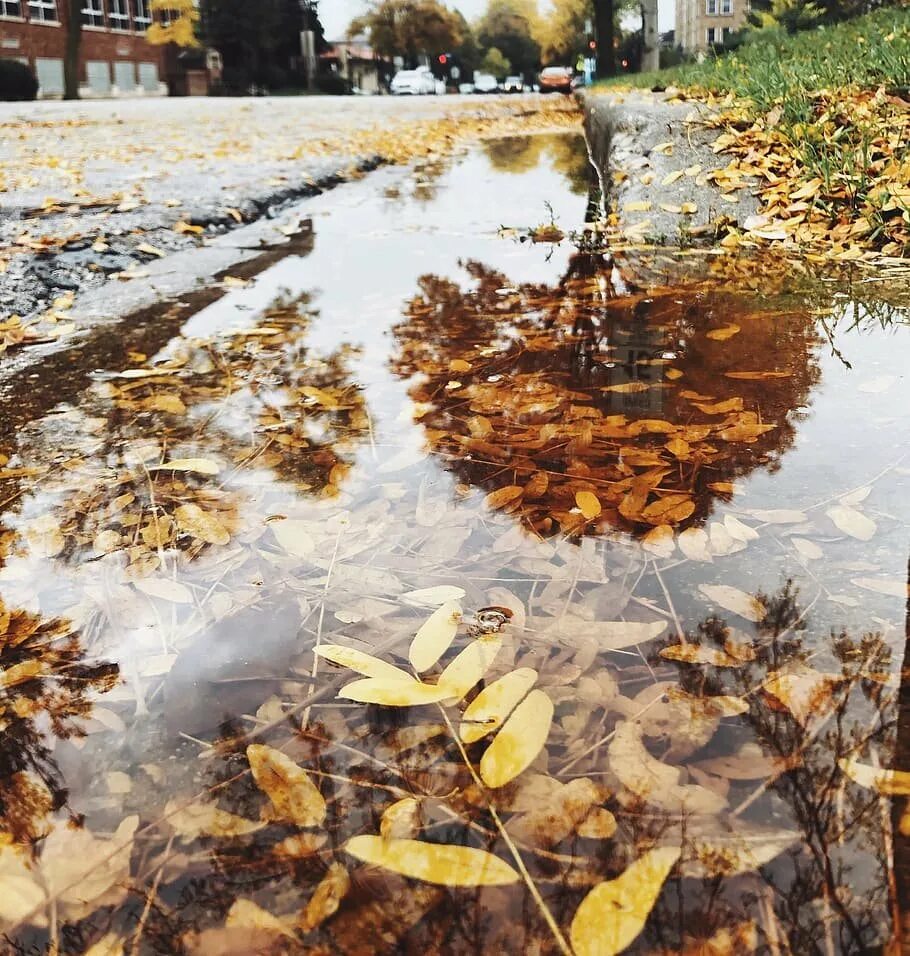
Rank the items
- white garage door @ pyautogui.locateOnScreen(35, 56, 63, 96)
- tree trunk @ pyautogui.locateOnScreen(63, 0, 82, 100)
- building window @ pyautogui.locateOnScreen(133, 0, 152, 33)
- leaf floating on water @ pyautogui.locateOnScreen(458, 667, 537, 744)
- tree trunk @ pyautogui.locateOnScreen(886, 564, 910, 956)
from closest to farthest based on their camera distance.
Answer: tree trunk @ pyautogui.locateOnScreen(886, 564, 910, 956)
leaf floating on water @ pyautogui.locateOnScreen(458, 667, 537, 744)
tree trunk @ pyautogui.locateOnScreen(63, 0, 82, 100)
white garage door @ pyautogui.locateOnScreen(35, 56, 63, 96)
building window @ pyautogui.locateOnScreen(133, 0, 152, 33)

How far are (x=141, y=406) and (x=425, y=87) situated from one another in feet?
133

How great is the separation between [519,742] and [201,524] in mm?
777

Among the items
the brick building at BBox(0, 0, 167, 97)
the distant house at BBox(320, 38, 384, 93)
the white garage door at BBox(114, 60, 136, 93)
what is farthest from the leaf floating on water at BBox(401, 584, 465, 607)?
the distant house at BBox(320, 38, 384, 93)

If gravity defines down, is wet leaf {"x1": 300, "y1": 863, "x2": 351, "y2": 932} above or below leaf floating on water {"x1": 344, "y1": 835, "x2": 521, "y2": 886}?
below

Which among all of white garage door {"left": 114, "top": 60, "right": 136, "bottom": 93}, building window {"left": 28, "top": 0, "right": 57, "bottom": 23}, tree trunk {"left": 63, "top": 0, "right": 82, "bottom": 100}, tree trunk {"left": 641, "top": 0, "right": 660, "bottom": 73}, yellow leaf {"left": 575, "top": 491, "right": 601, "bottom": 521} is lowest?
yellow leaf {"left": 575, "top": 491, "right": 601, "bottom": 521}

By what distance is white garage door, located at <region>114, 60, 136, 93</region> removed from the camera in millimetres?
→ 34000

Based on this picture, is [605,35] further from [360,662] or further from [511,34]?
[511,34]

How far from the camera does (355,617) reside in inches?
45.3

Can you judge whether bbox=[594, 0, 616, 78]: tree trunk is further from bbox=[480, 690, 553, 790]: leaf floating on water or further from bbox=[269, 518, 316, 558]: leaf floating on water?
bbox=[480, 690, 553, 790]: leaf floating on water

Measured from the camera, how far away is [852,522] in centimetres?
130

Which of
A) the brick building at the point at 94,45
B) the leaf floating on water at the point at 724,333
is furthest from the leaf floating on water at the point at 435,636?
the brick building at the point at 94,45

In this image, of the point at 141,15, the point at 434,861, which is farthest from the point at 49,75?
the point at 434,861

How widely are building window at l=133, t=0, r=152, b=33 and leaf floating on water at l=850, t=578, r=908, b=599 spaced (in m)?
41.3

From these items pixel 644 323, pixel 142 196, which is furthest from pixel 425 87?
pixel 644 323
